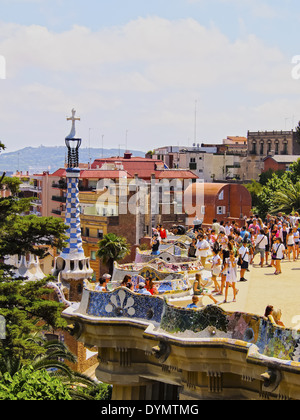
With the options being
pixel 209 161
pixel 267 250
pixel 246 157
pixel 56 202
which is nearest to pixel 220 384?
pixel 267 250

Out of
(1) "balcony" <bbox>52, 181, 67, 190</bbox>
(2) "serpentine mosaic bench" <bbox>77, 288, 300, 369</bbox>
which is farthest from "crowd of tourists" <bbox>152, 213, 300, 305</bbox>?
(1) "balcony" <bbox>52, 181, 67, 190</bbox>

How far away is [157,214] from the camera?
7419cm

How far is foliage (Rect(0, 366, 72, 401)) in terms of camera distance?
1512 cm

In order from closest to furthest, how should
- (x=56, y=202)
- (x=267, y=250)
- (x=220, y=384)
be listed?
(x=220, y=384) < (x=267, y=250) < (x=56, y=202)

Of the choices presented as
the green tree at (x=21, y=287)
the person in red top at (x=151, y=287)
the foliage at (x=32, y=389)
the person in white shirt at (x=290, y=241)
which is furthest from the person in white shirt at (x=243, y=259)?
the green tree at (x=21, y=287)

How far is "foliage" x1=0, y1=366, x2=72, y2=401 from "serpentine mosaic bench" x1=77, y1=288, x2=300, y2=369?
1.40 metres

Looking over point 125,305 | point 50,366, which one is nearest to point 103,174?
point 50,366

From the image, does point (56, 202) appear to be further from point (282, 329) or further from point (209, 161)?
point (282, 329)

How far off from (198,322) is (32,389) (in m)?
3.99

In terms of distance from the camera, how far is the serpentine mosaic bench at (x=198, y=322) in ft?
38.1

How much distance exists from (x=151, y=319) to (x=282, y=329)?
133 inches

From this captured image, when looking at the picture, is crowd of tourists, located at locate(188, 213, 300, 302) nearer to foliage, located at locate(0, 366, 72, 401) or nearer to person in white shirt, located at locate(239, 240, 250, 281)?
person in white shirt, located at locate(239, 240, 250, 281)

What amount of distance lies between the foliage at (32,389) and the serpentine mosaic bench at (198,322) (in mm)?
1402

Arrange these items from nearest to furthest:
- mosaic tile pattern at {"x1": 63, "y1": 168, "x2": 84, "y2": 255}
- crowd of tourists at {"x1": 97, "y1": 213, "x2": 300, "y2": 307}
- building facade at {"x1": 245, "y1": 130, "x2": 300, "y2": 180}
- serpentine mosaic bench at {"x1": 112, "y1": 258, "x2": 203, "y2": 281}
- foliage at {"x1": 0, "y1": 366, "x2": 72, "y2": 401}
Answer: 1. foliage at {"x1": 0, "y1": 366, "x2": 72, "y2": 401}
2. crowd of tourists at {"x1": 97, "y1": 213, "x2": 300, "y2": 307}
3. serpentine mosaic bench at {"x1": 112, "y1": 258, "x2": 203, "y2": 281}
4. mosaic tile pattern at {"x1": 63, "y1": 168, "x2": 84, "y2": 255}
5. building facade at {"x1": 245, "y1": 130, "x2": 300, "y2": 180}
